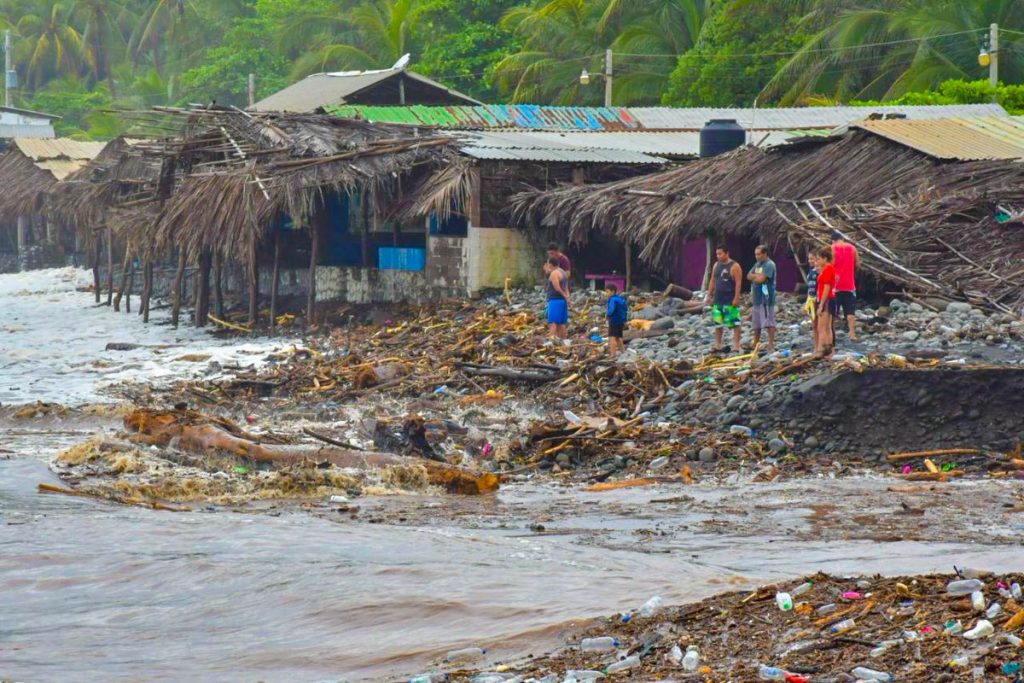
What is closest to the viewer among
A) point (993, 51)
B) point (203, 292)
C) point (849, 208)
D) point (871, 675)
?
point (871, 675)

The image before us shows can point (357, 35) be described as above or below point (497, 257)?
above

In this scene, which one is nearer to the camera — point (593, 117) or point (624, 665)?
point (624, 665)

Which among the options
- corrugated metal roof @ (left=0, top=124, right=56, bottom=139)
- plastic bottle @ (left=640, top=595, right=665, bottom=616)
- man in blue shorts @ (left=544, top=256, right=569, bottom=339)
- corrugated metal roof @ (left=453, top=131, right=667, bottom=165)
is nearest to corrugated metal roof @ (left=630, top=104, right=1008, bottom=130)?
corrugated metal roof @ (left=453, top=131, right=667, bottom=165)

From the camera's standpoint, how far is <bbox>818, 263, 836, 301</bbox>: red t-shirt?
575 inches

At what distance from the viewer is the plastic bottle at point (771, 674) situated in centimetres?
612

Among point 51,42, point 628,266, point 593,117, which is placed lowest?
point 628,266

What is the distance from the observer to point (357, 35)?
153ft

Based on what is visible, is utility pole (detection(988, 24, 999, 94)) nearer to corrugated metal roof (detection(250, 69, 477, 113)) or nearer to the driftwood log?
corrugated metal roof (detection(250, 69, 477, 113))

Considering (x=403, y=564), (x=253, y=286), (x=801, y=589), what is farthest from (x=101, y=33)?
(x=801, y=589)

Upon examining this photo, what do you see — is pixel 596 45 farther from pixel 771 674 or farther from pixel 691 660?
pixel 771 674

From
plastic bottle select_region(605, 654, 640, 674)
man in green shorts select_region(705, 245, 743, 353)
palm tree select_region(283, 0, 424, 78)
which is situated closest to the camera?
plastic bottle select_region(605, 654, 640, 674)

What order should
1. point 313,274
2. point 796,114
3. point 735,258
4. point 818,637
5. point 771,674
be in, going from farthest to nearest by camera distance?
point 796,114
point 313,274
point 735,258
point 818,637
point 771,674

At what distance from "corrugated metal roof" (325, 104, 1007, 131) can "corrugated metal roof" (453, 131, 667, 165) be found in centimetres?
265

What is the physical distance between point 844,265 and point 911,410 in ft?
10.2
